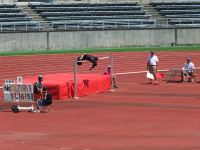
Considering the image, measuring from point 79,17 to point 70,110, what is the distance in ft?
104

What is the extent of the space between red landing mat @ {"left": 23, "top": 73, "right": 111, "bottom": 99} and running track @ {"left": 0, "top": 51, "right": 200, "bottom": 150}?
458 millimetres

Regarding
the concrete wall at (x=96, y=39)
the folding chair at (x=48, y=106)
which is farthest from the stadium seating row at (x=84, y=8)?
the folding chair at (x=48, y=106)

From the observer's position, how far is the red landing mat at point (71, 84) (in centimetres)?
2262

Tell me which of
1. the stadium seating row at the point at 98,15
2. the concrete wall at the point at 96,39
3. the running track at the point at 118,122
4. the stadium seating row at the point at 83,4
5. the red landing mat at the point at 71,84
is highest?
the stadium seating row at the point at 83,4

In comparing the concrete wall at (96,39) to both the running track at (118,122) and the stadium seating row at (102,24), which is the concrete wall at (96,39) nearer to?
the stadium seating row at (102,24)

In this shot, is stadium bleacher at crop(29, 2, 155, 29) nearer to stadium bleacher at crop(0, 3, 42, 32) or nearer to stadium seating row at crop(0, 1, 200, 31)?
stadium seating row at crop(0, 1, 200, 31)

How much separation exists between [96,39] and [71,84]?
2469 cm

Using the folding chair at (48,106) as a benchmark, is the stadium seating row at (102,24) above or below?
above

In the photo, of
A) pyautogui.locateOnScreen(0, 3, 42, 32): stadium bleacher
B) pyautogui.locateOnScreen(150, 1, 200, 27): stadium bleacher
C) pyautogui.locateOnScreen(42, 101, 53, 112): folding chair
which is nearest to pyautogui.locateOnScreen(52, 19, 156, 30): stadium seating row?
pyautogui.locateOnScreen(0, 3, 42, 32): stadium bleacher

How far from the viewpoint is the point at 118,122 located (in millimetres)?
16719

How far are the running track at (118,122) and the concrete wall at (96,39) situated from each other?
16.8m

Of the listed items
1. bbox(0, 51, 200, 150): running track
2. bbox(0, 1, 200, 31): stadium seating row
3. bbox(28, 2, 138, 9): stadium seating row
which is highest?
bbox(28, 2, 138, 9): stadium seating row

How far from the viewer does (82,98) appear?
2327cm

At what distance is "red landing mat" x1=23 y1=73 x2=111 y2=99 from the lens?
74.2ft
